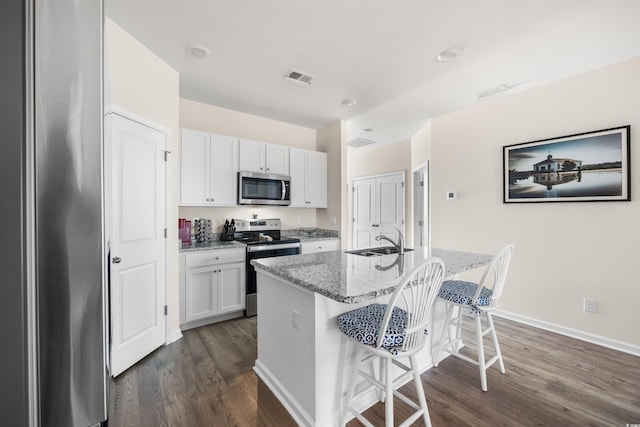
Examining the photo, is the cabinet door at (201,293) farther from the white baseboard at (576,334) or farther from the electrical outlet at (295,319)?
the white baseboard at (576,334)

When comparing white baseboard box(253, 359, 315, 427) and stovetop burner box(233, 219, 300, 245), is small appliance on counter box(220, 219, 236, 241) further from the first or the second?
white baseboard box(253, 359, 315, 427)

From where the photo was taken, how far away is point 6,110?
0.40 meters

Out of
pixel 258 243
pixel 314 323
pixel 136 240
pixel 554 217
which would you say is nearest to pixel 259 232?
pixel 258 243

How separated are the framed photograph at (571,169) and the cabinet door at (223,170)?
328cm

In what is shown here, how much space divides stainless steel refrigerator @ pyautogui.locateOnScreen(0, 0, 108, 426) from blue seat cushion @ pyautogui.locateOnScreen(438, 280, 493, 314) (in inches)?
80.9

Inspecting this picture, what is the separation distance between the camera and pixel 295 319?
163 cm

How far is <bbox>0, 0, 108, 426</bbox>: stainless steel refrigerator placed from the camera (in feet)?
1.31

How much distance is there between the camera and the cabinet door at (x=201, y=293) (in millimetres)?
2803

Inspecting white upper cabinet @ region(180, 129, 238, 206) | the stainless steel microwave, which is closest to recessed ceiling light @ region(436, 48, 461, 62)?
the stainless steel microwave

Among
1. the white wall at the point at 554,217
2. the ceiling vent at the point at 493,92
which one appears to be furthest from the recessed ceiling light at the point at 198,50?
the white wall at the point at 554,217

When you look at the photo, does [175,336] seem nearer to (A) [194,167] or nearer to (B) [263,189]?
(A) [194,167]

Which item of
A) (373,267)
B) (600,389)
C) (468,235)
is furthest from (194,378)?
(468,235)

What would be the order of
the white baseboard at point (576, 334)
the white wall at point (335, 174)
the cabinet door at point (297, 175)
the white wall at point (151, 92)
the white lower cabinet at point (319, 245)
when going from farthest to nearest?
the white wall at point (335, 174) < the cabinet door at point (297, 175) < the white lower cabinet at point (319, 245) < the white baseboard at point (576, 334) < the white wall at point (151, 92)

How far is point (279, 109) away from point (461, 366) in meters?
3.45
